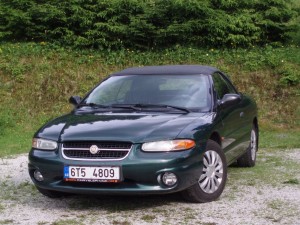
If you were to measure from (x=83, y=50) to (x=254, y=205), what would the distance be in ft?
33.7

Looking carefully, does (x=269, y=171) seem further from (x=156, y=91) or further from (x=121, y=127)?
(x=121, y=127)

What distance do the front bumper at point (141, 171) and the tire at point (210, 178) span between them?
0.75ft

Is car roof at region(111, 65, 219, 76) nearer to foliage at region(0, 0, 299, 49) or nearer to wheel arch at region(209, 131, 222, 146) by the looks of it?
wheel arch at region(209, 131, 222, 146)

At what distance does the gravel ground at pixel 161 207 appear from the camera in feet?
17.3

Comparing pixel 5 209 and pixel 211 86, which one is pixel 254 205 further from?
pixel 5 209

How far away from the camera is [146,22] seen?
1534 centimetres

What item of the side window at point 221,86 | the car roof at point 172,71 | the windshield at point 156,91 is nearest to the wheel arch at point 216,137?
the windshield at point 156,91

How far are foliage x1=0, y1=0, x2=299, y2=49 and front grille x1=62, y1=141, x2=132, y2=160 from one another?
987 cm

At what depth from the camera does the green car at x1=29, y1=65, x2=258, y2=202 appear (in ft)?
17.6

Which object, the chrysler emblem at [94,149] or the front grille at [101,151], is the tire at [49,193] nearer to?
the front grille at [101,151]

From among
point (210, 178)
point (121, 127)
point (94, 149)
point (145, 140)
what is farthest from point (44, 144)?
point (210, 178)

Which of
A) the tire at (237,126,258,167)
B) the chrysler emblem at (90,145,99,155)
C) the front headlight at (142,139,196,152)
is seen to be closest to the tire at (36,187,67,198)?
the chrysler emblem at (90,145,99,155)

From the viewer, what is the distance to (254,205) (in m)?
5.77

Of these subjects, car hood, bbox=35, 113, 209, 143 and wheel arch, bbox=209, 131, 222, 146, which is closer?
car hood, bbox=35, 113, 209, 143
